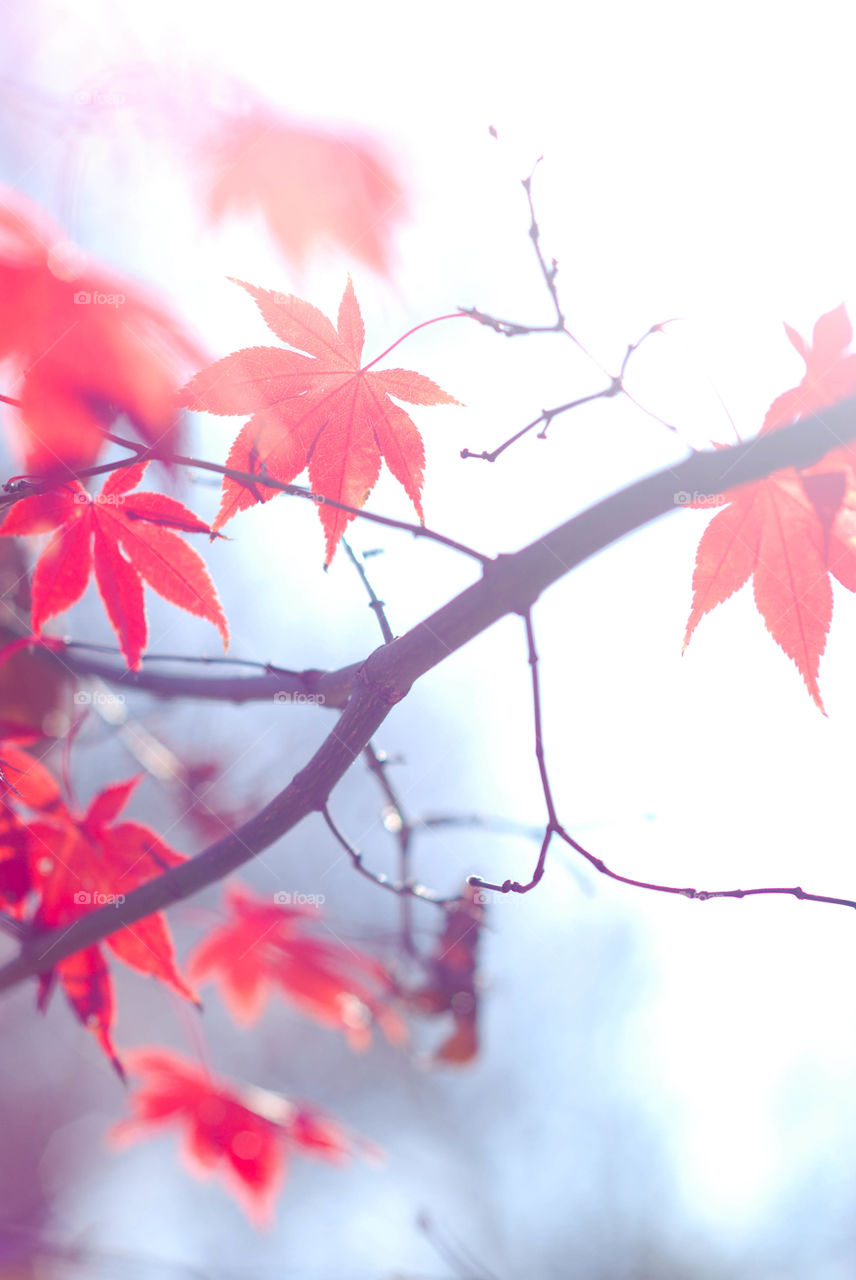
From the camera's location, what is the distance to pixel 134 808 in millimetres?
4285

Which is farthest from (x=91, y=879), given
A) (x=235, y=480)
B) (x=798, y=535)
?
(x=798, y=535)

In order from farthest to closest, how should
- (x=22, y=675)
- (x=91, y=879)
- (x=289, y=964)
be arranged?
(x=289, y=964) → (x=22, y=675) → (x=91, y=879)

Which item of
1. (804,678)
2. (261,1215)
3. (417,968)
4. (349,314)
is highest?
(349,314)

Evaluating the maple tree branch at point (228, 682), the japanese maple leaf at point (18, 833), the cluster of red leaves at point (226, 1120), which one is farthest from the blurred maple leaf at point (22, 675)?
the cluster of red leaves at point (226, 1120)

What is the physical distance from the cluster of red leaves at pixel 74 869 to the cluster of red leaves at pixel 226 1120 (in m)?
0.68

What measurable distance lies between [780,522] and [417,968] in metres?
1.21

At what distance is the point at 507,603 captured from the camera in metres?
0.64

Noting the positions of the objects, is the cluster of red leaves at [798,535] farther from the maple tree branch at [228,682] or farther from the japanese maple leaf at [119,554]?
the japanese maple leaf at [119,554]

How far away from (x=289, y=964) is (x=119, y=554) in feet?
3.45

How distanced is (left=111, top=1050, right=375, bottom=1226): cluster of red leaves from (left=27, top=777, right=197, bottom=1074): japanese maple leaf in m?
0.67

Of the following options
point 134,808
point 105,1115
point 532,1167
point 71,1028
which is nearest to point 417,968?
point 134,808

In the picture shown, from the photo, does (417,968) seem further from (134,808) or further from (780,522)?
(134,808)

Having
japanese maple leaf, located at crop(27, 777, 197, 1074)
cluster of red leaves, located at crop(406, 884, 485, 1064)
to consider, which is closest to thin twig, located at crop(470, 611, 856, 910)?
japanese maple leaf, located at crop(27, 777, 197, 1074)

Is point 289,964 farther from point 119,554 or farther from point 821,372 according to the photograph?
point 821,372
